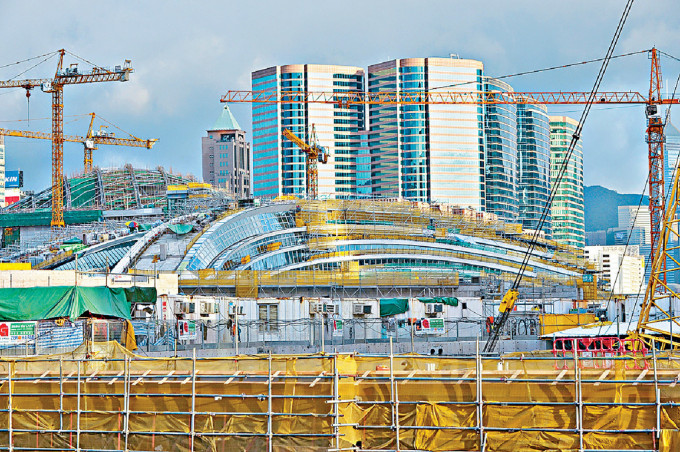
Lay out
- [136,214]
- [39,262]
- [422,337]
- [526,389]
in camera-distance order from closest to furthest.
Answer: [526,389]
[422,337]
[39,262]
[136,214]

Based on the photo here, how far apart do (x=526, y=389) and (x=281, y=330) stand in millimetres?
46027

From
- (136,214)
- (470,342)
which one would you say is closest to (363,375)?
(470,342)

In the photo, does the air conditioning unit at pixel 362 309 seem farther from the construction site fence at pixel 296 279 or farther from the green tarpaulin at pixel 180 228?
the green tarpaulin at pixel 180 228

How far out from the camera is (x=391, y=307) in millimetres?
76938

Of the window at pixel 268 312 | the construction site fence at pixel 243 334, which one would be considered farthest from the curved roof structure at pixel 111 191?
the construction site fence at pixel 243 334

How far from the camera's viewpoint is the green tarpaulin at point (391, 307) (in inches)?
3024

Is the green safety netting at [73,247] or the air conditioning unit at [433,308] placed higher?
the green safety netting at [73,247]

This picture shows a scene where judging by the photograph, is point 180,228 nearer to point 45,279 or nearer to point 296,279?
point 296,279

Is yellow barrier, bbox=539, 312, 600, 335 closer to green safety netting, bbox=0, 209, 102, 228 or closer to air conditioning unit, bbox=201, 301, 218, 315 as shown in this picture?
air conditioning unit, bbox=201, 301, 218, 315

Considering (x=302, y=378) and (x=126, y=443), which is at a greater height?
(x=302, y=378)

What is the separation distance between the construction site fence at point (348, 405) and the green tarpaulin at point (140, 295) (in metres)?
22.6

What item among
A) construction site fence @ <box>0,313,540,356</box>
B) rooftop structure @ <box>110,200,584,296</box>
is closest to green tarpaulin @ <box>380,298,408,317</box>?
construction site fence @ <box>0,313,540,356</box>

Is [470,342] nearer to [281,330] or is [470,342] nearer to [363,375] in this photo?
[281,330]

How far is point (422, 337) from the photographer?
7312cm
